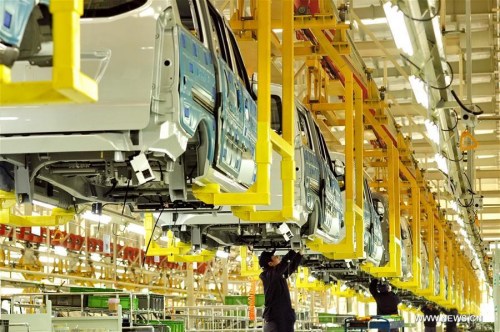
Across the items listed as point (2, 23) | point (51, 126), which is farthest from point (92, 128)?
point (2, 23)

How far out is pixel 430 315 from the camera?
110 feet

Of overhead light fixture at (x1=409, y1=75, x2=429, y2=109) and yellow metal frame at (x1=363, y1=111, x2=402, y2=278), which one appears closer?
overhead light fixture at (x1=409, y1=75, x2=429, y2=109)

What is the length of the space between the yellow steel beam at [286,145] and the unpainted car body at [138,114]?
1.36 meters

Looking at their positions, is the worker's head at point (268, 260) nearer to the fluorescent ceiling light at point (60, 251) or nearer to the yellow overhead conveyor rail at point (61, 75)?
the yellow overhead conveyor rail at point (61, 75)

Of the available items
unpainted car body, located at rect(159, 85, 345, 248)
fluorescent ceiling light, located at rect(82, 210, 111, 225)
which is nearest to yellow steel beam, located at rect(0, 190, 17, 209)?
fluorescent ceiling light, located at rect(82, 210, 111, 225)

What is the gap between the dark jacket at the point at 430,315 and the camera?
31184mm

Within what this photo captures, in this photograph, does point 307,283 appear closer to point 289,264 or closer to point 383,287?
point 383,287

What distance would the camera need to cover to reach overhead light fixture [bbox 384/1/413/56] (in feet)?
27.5

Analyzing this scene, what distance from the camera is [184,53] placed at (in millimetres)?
6480

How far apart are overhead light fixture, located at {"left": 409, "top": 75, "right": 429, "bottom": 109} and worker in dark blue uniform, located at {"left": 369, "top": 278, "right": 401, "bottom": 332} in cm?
1087

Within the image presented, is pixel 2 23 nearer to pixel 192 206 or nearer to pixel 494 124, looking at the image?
pixel 192 206

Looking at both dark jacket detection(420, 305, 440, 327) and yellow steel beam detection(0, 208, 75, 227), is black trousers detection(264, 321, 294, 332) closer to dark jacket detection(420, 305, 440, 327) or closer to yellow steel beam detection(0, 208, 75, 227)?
yellow steel beam detection(0, 208, 75, 227)

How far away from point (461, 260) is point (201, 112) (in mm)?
34061

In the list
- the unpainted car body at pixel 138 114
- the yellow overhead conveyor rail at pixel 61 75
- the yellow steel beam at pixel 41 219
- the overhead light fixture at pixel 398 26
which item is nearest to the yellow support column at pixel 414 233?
the overhead light fixture at pixel 398 26
